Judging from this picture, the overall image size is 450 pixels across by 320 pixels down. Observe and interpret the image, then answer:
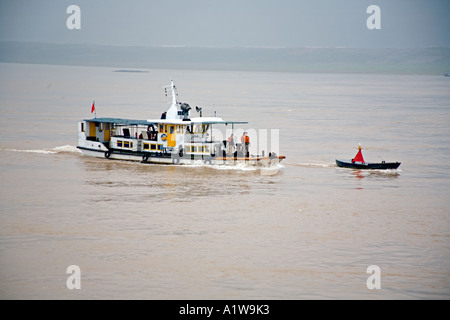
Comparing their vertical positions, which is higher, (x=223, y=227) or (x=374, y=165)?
(x=374, y=165)

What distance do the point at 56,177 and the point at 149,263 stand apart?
1780 cm

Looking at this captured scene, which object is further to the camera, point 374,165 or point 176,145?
point 176,145

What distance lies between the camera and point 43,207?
105 feet

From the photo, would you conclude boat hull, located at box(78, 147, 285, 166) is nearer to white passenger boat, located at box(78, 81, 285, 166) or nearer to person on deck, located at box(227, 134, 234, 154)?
white passenger boat, located at box(78, 81, 285, 166)

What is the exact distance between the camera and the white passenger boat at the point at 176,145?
4278cm

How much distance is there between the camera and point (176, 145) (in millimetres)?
44281
